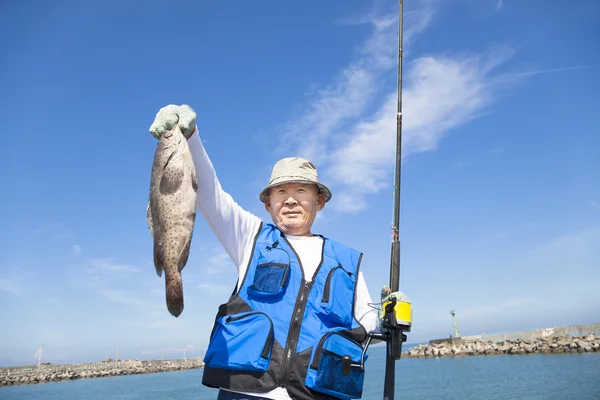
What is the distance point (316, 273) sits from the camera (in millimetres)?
3252

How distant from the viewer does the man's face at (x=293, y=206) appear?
11.6 ft

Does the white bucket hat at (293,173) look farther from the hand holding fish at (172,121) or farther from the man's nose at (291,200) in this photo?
the hand holding fish at (172,121)

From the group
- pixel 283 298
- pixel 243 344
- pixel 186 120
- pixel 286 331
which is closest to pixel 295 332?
pixel 286 331

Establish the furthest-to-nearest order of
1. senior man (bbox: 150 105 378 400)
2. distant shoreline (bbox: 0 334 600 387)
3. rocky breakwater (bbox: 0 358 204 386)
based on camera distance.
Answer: rocky breakwater (bbox: 0 358 204 386), distant shoreline (bbox: 0 334 600 387), senior man (bbox: 150 105 378 400)

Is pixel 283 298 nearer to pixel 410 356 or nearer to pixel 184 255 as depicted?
pixel 184 255

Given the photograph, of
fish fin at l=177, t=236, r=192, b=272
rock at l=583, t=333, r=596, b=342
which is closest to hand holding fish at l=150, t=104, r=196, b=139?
fish fin at l=177, t=236, r=192, b=272

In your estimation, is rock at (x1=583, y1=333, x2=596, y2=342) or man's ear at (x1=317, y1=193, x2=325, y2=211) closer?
man's ear at (x1=317, y1=193, x2=325, y2=211)

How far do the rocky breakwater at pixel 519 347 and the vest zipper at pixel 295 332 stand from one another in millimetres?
48848

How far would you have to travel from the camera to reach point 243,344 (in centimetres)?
286

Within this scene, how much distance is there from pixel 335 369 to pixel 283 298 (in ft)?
2.03

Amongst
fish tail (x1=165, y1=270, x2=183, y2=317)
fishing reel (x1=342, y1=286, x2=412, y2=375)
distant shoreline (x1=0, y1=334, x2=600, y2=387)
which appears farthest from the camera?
distant shoreline (x1=0, y1=334, x2=600, y2=387)

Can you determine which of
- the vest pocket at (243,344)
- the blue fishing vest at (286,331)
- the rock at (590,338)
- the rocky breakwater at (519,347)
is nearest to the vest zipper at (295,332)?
the blue fishing vest at (286,331)

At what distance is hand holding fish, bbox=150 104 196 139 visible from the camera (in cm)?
281

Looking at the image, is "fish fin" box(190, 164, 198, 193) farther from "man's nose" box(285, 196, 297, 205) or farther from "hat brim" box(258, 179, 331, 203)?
"man's nose" box(285, 196, 297, 205)
